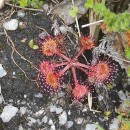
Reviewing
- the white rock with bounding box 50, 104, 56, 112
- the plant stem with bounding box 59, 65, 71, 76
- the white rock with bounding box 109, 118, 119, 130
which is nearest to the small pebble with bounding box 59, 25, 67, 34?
the plant stem with bounding box 59, 65, 71, 76

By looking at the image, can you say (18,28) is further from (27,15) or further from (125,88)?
(125,88)

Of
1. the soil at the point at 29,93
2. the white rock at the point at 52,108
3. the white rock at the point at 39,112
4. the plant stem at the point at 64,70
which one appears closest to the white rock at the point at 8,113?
the soil at the point at 29,93

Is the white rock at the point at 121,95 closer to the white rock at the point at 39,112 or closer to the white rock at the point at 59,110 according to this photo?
the white rock at the point at 59,110

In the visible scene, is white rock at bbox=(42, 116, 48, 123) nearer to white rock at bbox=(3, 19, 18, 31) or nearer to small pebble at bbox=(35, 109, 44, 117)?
small pebble at bbox=(35, 109, 44, 117)

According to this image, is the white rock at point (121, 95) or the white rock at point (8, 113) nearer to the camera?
the white rock at point (8, 113)

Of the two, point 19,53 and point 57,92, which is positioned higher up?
point 19,53

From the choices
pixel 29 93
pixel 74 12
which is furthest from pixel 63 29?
pixel 29 93

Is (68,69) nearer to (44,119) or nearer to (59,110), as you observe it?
(59,110)

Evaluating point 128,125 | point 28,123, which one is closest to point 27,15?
point 28,123
